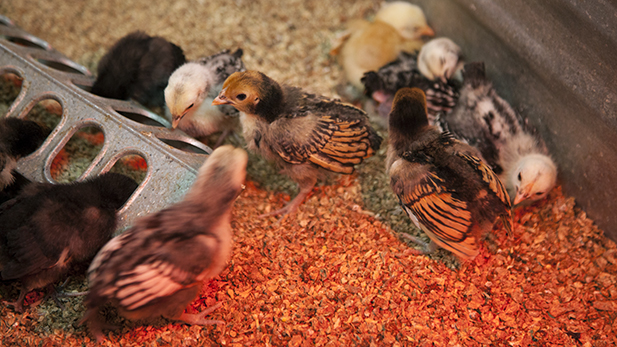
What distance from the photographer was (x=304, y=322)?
2.30 meters

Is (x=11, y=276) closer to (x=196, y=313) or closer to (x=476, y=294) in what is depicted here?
(x=196, y=313)

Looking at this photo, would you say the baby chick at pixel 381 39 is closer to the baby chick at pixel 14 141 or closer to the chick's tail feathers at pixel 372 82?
the chick's tail feathers at pixel 372 82

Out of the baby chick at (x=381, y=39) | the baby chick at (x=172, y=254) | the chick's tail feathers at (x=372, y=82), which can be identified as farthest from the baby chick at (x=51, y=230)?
the baby chick at (x=381, y=39)

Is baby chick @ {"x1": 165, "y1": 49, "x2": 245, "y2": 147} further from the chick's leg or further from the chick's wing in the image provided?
the chick's wing

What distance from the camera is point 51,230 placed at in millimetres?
2055

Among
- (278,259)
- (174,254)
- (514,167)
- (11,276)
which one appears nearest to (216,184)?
(174,254)

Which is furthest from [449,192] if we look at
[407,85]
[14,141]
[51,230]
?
[14,141]

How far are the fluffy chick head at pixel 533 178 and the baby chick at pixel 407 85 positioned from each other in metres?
0.74

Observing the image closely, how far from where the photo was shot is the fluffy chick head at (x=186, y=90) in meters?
2.75

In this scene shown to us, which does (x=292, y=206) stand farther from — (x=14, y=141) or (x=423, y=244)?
(x=14, y=141)

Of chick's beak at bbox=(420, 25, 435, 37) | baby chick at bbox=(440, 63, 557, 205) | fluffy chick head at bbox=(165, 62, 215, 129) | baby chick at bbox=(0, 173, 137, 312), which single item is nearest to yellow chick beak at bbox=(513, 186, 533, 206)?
baby chick at bbox=(440, 63, 557, 205)

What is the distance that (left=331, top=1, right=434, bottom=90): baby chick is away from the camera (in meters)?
3.65

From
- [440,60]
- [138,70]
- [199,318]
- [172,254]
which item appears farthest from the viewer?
[440,60]

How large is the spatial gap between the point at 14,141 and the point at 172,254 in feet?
4.93
